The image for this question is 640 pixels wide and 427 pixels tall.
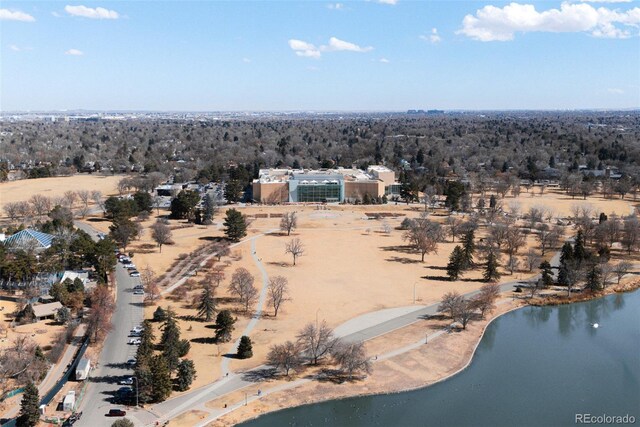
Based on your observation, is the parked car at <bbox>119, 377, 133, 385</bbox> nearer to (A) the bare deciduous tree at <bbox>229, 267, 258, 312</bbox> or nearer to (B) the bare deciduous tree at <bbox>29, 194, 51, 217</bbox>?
(A) the bare deciduous tree at <bbox>229, 267, 258, 312</bbox>

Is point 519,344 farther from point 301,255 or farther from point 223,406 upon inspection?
point 301,255

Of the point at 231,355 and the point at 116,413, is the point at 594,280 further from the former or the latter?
the point at 116,413

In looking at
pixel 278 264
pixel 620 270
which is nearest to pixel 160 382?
pixel 278 264

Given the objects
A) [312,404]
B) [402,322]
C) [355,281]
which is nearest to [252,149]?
[355,281]

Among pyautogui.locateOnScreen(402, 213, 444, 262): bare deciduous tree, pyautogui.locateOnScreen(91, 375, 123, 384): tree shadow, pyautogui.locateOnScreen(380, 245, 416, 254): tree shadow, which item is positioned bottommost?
pyautogui.locateOnScreen(91, 375, 123, 384): tree shadow

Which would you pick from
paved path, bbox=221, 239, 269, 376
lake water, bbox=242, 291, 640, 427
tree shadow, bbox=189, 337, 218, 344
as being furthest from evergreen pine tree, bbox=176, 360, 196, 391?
tree shadow, bbox=189, 337, 218, 344

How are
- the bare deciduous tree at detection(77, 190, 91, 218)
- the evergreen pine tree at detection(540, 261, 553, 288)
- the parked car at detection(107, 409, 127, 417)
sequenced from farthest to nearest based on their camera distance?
1. the bare deciduous tree at detection(77, 190, 91, 218)
2. the evergreen pine tree at detection(540, 261, 553, 288)
3. the parked car at detection(107, 409, 127, 417)
